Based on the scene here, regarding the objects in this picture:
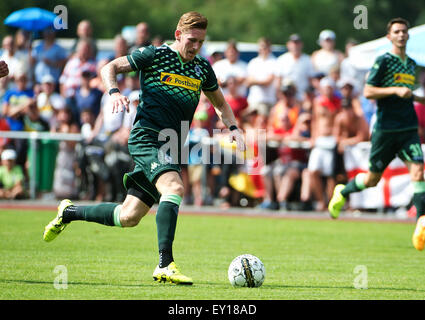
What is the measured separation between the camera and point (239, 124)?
17594 mm

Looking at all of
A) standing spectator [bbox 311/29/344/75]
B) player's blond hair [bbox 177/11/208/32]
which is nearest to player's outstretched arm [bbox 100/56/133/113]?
player's blond hair [bbox 177/11/208/32]

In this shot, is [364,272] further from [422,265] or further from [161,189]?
[161,189]

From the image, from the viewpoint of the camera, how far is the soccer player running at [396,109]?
1092 centimetres

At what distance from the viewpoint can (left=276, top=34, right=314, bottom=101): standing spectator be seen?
18.6 m

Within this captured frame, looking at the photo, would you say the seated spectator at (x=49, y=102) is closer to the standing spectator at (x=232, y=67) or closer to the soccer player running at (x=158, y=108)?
the standing spectator at (x=232, y=67)

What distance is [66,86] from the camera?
61.5ft

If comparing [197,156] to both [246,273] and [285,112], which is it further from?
[246,273]

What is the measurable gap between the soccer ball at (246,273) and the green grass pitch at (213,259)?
0.11m

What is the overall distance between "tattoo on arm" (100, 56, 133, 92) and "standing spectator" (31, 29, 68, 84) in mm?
12035

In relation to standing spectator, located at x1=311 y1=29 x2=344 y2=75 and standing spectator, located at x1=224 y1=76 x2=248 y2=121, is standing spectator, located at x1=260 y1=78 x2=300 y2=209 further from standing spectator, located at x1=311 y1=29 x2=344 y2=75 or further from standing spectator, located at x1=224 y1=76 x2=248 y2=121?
standing spectator, located at x1=311 y1=29 x2=344 y2=75

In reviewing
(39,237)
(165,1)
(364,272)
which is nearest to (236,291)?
(364,272)

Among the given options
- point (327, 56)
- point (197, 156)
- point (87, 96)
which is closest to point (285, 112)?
point (197, 156)

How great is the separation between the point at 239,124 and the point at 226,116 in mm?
8898

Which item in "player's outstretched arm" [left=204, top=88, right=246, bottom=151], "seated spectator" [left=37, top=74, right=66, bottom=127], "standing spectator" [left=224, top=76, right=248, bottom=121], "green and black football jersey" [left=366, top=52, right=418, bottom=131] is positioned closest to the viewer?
"player's outstretched arm" [left=204, top=88, right=246, bottom=151]
